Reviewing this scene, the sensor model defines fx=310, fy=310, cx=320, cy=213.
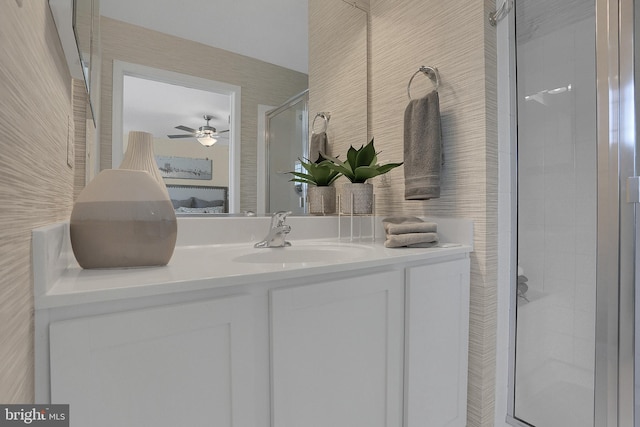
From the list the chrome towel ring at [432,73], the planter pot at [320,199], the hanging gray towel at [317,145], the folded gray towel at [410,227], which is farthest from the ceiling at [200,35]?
the folded gray towel at [410,227]

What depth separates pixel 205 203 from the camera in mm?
1161

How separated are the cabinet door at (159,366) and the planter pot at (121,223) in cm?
18

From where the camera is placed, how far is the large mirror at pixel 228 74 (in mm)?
1025

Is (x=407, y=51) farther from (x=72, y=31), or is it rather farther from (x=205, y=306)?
(x=205, y=306)

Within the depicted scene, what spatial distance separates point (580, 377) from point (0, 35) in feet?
5.38

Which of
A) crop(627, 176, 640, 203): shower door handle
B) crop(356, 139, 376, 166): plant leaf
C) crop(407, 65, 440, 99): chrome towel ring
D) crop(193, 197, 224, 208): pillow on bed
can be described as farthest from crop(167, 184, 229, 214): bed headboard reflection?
crop(627, 176, 640, 203): shower door handle

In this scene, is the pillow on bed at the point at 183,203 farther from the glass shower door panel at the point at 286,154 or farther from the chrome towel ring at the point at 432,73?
the chrome towel ring at the point at 432,73

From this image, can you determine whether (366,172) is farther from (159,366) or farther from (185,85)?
(159,366)

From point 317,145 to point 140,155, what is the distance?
811 mm

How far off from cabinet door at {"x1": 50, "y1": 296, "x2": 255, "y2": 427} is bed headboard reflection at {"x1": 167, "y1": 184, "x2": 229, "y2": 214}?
638mm

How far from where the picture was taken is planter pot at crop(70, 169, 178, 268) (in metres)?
0.62

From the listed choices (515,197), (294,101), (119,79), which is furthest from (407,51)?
(119,79)

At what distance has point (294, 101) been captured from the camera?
1.41 m

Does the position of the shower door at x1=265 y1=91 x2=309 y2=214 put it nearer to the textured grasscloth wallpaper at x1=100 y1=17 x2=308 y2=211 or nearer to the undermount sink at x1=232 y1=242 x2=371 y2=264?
the textured grasscloth wallpaper at x1=100 y1=17 x2=308 y2=211
